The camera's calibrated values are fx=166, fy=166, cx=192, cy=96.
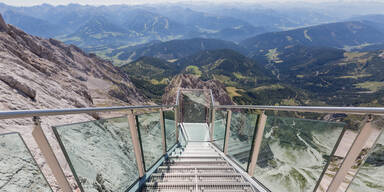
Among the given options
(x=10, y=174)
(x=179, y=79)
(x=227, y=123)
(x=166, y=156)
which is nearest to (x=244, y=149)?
(x=227, y=123)

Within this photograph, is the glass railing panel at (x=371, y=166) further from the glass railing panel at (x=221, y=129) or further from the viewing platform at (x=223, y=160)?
the glass railing panel at (x=221, y=129)

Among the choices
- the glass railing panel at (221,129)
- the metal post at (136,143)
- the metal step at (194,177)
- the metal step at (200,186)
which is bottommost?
the glass railing panel at (221,129)

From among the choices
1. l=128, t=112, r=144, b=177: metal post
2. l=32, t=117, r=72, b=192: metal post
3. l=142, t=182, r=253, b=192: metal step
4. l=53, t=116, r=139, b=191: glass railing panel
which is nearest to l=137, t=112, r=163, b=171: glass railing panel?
l=128, t=112, r=144, b=177: metal post

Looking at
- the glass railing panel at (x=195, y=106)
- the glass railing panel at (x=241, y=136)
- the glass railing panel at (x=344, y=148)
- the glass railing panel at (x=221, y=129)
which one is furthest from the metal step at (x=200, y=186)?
the glass railing panel at (x=195, y=106)

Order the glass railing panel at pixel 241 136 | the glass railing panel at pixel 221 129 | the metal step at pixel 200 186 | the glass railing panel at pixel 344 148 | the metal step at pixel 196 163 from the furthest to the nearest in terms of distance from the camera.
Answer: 1. the glass railing panel at pixel 221 129
2. the metal step at pixel 196 163
3. the glass railing panel at pixel 241 136
4. the metal step at pixel 200 186
5. the glass railing panel at pixel 344 148

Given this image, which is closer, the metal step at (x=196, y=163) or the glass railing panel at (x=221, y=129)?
the metal step at (x=196, y=163)

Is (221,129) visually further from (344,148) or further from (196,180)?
(344,148)

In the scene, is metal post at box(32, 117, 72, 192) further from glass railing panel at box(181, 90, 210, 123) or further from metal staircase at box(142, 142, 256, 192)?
glass railing panel at box(181, 90, 210, 123)

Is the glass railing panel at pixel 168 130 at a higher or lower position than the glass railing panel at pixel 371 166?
lower
